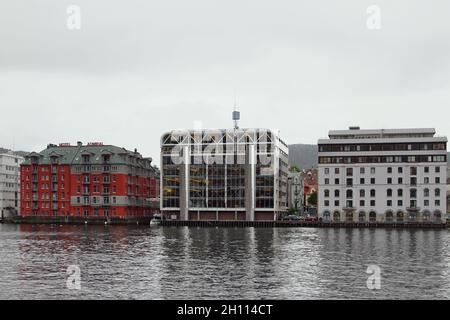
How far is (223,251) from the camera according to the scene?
3627 inches

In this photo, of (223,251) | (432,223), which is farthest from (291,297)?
(432,223)

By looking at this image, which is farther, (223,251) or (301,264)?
(223,251)

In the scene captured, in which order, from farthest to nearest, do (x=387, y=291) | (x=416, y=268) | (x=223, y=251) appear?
(x=223, y=251) < (x=416, y=268) < (x=387, y=291)

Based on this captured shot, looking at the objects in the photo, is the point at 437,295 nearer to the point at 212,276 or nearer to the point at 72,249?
the point at 212,276

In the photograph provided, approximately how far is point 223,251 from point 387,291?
4152 cm

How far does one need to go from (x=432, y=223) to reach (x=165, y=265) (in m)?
147
